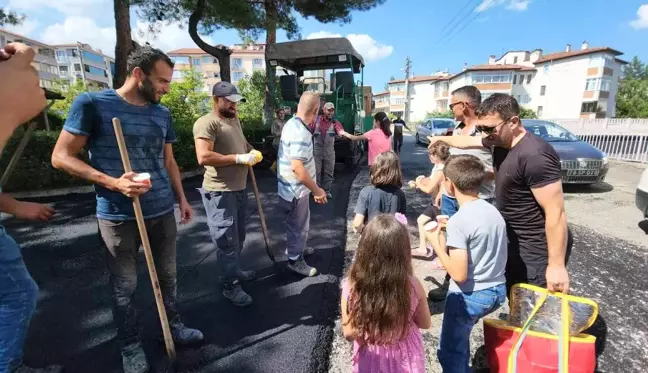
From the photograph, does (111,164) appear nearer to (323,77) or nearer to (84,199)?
(84,199)

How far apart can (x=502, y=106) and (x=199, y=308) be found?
2.84m

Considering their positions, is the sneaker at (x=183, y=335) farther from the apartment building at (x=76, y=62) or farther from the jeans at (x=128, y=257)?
the apartment building at (x=76, y=62)

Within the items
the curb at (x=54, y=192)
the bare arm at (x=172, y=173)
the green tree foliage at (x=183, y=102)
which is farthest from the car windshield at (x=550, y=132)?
the curb at (x=54, y=192)

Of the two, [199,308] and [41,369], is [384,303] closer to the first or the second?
[199,308]

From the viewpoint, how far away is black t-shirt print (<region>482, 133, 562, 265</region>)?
1.70 meters

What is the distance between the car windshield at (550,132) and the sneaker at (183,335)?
28.1 feet

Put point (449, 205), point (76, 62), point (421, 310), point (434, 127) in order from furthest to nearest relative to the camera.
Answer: point (76, 62), point (434, 127), point (449, 205), point (421, 310)

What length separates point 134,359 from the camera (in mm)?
2055

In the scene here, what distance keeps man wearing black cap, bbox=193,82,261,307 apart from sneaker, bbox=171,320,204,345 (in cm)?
52

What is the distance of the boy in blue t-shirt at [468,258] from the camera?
1651 millimetres

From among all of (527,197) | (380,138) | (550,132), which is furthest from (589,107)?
(527,197)

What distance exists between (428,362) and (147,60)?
2.70 metres

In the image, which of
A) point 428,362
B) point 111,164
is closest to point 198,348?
point 111,164

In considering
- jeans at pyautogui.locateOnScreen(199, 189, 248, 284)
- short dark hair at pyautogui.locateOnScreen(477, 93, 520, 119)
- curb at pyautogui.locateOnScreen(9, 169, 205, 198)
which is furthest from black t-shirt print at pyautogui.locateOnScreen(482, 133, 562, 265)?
curb at pyautogui.locateOnScreen(9, 169, 205, 198)
